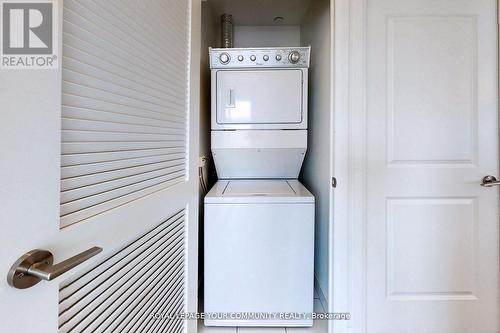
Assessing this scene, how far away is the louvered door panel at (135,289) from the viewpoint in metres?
0.62

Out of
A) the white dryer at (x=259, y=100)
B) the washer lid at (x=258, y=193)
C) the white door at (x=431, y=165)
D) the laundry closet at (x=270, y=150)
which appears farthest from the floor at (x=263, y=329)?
the white dryer at (x=259, y=100)

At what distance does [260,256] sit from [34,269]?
1.35 meters

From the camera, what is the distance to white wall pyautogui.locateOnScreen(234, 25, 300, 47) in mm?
2721

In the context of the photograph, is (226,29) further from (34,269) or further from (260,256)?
(34,269)

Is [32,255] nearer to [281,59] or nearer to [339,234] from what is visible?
[339,234]

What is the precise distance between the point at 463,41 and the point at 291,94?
1069 mm

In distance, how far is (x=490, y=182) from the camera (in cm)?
143

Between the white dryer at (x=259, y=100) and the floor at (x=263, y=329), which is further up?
the white dryer at (x=259, y=100)

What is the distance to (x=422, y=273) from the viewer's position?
151 cm

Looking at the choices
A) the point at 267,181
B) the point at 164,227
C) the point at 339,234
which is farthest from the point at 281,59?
the point at 164,227

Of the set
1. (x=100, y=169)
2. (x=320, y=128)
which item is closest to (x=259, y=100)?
(x=320, y=128)

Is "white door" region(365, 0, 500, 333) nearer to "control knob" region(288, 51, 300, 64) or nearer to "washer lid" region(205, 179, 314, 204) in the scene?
"washer lid" region(205, 179, 314, 204)

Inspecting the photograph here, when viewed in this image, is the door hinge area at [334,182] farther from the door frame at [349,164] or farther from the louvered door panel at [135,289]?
the louvered door panel at [135,289]

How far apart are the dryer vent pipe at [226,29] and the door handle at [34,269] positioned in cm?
232
